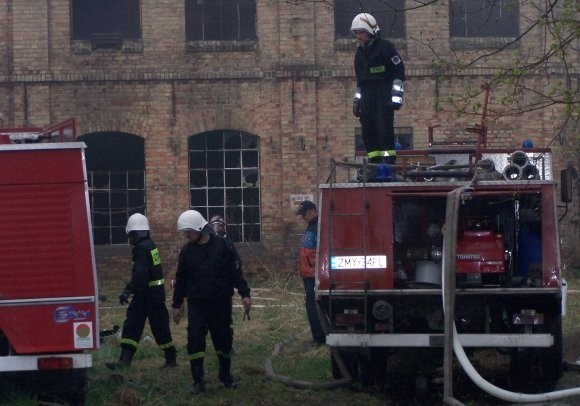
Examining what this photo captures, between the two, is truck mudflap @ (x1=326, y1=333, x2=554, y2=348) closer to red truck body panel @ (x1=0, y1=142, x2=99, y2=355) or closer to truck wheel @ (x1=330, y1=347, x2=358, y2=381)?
truck wheel @ (x1=330, y1=347, x2=358, y2=381)

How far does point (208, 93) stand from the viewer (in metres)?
21.5

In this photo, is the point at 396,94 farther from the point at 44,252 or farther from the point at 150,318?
the point at 44,252

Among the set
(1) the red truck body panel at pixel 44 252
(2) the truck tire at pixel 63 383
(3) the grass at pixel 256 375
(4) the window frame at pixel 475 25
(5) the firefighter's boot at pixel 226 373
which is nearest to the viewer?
(1) the red truck body panel at pixel 44 252

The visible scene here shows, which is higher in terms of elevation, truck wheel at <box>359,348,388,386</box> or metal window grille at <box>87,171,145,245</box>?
metal window grille at <box>87,171,145,245</box>

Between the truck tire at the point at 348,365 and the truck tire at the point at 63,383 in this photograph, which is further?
the truck tire at the point at 348,365

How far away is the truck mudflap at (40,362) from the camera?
813 centimetres

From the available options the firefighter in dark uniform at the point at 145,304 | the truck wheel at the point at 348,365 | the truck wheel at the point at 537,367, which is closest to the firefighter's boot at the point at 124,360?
the firefighter in dark uniform at the point at 145,304

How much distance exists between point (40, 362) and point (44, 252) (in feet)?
2.82

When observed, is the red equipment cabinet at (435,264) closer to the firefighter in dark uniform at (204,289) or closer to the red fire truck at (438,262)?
the red fire truck at (438,262)

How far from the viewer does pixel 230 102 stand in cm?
2156

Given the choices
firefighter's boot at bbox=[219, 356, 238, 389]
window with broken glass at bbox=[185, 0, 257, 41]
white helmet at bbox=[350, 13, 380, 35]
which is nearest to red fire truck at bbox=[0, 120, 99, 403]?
firefighter's boot at bbox=[219, 356, 238, 389]

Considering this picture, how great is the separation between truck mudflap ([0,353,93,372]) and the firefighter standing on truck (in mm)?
3944

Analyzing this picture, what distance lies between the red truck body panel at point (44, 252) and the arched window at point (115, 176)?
13.4 m

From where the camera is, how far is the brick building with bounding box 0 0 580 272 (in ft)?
69.9
